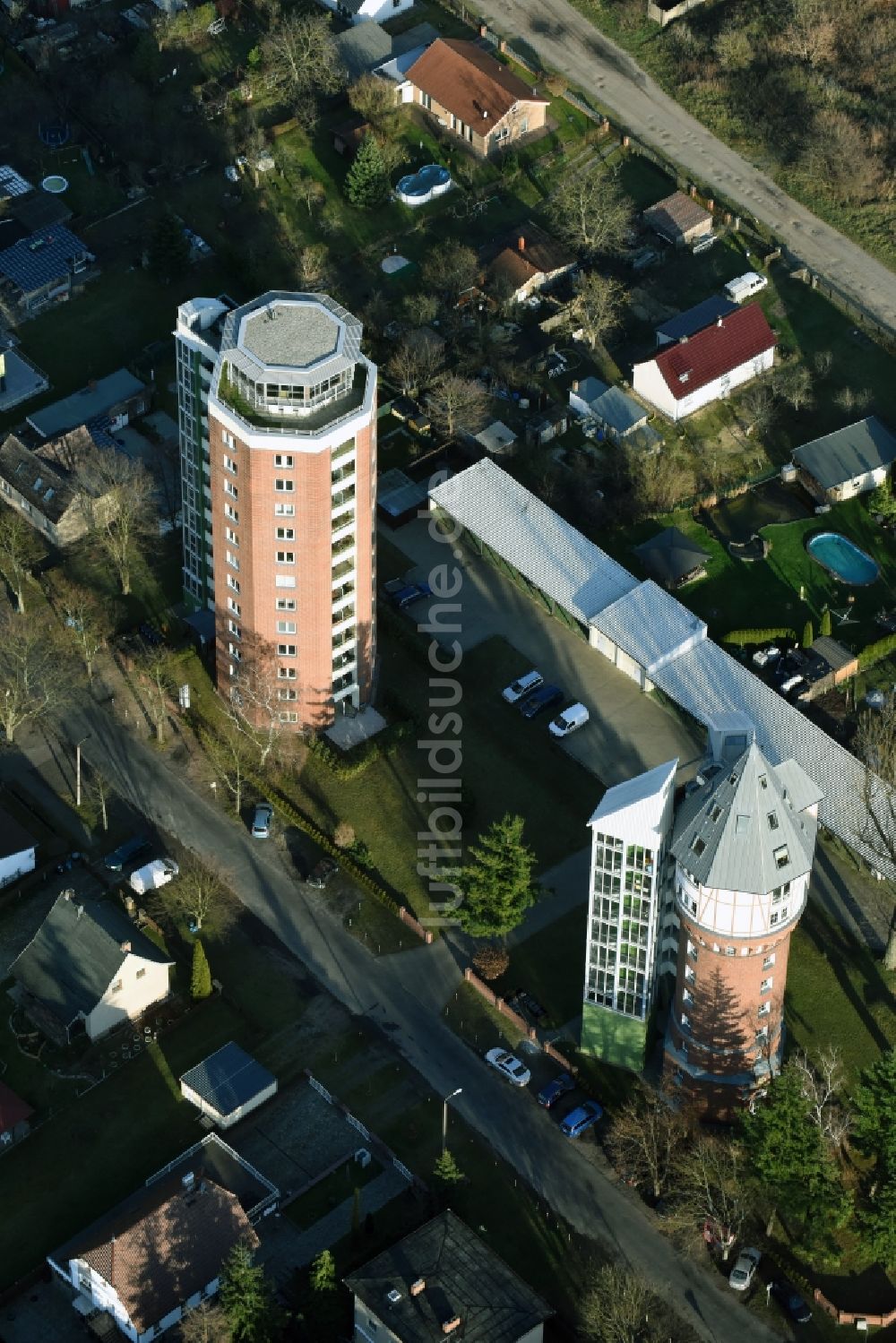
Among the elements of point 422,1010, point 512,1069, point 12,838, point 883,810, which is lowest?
point 883,810

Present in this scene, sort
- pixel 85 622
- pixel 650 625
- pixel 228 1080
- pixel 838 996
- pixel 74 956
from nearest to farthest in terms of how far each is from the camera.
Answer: pixel 228 1080
pixel 74 956
pixel 838 996
pixel 650 625
pixel 85 622

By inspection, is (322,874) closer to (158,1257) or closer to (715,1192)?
(158,1257)

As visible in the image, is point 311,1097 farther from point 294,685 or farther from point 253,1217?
point 294,685

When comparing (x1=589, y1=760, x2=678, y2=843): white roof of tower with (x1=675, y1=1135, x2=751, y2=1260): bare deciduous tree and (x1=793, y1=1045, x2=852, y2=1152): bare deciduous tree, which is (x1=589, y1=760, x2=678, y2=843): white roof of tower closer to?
(x1=793, y1=1045, x2=852, y2=1152): bare deciduous tree

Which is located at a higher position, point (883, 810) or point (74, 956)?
point (74, 956)

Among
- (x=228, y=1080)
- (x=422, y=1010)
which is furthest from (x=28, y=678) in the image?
(x=422, y=1010)

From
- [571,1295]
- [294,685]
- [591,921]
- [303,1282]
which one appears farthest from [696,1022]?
[294,685]
